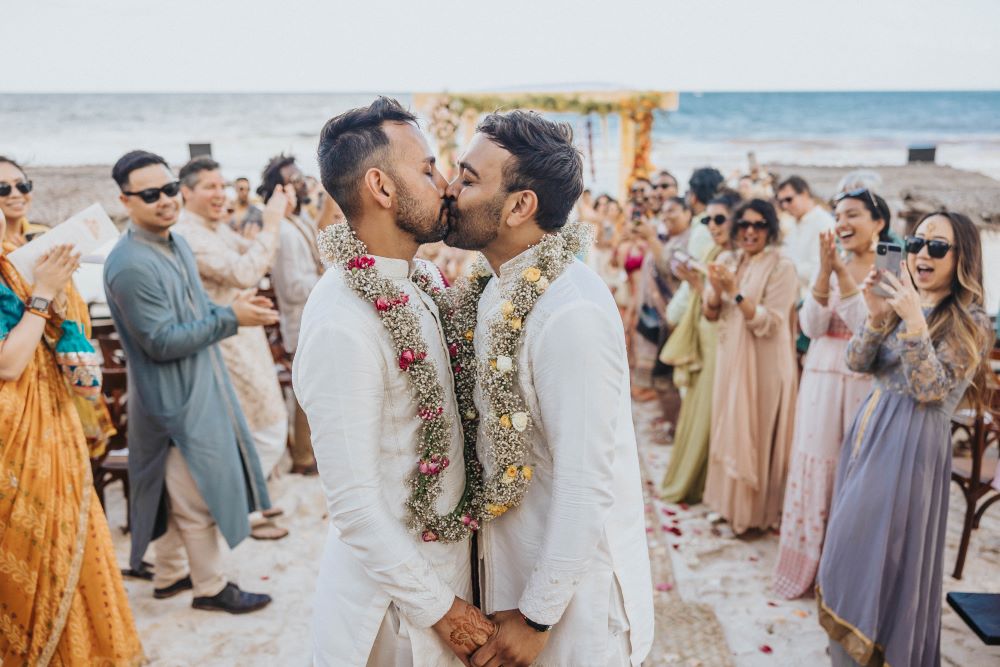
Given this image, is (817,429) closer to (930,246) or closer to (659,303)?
(930,246)

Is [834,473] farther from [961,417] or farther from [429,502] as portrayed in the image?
[429,502]

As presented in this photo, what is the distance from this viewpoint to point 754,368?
4.71 meters

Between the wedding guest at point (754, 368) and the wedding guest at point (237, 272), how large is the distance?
3.28m

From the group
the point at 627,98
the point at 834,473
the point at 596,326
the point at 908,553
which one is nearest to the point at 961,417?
the point at 834,473

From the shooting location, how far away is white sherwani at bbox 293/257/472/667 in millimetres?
1794

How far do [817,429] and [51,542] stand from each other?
4079 mm

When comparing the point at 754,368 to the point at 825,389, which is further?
the point at 754,368

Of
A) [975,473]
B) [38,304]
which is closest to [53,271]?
[38,304]

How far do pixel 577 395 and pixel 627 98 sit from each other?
39.1 feet

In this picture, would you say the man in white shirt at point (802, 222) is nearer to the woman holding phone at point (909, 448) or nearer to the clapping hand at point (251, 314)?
the woman holding phone at point (909, 448)

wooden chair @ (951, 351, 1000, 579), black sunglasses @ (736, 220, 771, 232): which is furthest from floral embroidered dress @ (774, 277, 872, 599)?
wooden chair @ (951, 351, 1000, 579)

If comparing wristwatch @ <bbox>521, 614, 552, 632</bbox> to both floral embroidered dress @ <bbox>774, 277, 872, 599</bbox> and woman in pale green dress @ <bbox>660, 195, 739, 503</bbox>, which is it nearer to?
floral embroidered dress @ <bbox>774, 277, 872, 599</bbox>

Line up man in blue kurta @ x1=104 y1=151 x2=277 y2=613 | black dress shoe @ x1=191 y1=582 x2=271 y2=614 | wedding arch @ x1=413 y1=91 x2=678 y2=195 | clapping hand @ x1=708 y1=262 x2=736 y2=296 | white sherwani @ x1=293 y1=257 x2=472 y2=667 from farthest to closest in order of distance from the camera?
wedding arch @ x1=413 y1=91 x2=678 y2=195 < clapping hand @ x1=708 y1=262 x2=736 y2=296 < black dress shoe @ x1=191 y1=582 x2=271 y2=614 < man in blue kurta @ x1=104 y1=151 x2=277 y2=613 < white sherwani @ x1=293 y1=257 x2=472 y2=667

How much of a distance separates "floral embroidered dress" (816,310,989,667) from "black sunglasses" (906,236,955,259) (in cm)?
32
